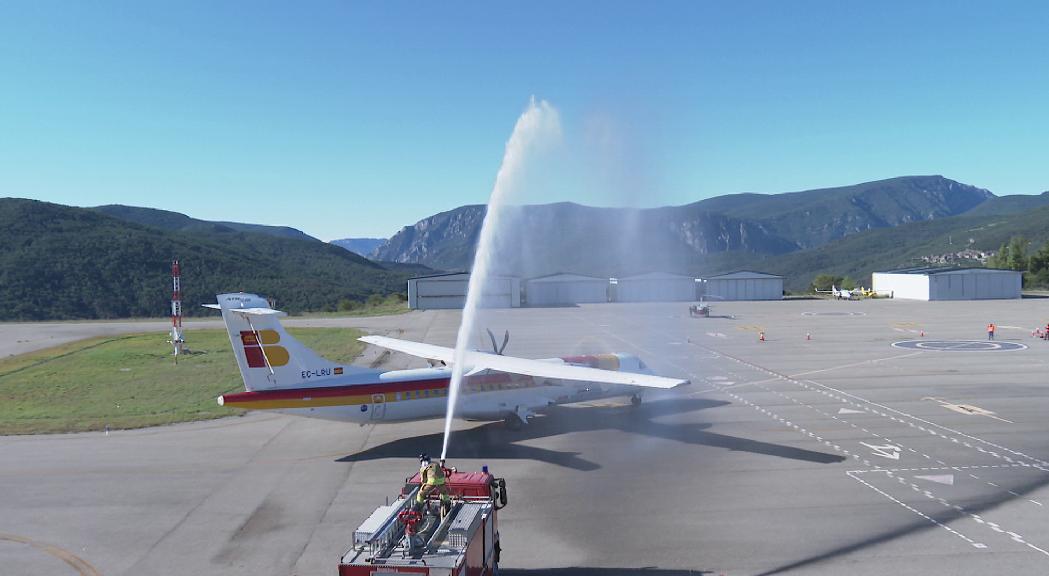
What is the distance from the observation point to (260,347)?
25734mm

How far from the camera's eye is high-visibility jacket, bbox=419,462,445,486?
1495 cm

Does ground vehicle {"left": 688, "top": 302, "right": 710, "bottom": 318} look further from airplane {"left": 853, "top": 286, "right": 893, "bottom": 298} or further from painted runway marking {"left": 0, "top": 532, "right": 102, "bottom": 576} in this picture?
painted runway marking {"left": 0, "top": 532, "right": 102, "bottom": 576}

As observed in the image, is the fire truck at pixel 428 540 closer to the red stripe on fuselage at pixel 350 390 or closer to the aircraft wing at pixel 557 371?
the aircraft wing at pixel 557 371

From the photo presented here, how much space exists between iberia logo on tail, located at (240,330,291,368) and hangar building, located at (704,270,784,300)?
A: 100 meters

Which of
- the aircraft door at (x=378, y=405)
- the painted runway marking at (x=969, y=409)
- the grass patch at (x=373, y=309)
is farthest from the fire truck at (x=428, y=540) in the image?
the grass patch at (x=373, y=309)

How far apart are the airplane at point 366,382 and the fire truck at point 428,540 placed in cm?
1094

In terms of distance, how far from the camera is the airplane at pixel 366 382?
25.7 m

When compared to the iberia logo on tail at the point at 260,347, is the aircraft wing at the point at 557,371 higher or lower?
lower

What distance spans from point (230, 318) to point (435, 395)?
28.1ft

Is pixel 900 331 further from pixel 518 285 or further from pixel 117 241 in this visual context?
pixel 117 241

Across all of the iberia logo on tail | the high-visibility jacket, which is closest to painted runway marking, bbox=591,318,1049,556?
the high-visibility jacket

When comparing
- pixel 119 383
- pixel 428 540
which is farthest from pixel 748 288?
pixel 428 540

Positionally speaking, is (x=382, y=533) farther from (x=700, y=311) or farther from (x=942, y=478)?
(x=700, y=311)

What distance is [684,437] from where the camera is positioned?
29.2 m
